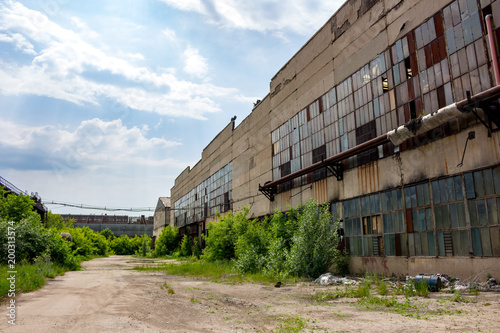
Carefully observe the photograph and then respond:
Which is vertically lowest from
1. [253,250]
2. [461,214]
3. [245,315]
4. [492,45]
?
[245,315]

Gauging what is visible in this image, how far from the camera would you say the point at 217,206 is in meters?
38.5

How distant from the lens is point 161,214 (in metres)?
69.5

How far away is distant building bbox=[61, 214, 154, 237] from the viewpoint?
10044 cm

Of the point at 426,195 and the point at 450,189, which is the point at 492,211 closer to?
the point at 450,189

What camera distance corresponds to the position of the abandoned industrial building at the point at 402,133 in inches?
432

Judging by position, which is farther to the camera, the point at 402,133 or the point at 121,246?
the point at 121,246

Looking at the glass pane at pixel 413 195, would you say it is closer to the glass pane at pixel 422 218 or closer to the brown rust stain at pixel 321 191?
the glass pane at pixel 422 218

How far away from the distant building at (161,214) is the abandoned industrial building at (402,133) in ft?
149

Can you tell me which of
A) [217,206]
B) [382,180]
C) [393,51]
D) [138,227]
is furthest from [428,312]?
[138,227]

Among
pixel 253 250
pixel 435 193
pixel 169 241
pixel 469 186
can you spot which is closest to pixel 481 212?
pixel 469 186

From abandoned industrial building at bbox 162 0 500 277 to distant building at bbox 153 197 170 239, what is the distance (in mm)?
45545

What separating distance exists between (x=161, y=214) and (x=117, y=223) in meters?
42.6

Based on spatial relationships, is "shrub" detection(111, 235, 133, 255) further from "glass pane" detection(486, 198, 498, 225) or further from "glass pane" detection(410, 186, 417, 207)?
"glass pane" detection(486, 198, 498, 225)

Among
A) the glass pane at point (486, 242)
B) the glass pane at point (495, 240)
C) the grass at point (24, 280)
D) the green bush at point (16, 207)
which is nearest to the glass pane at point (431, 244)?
the glass pane at point (486, 242)
